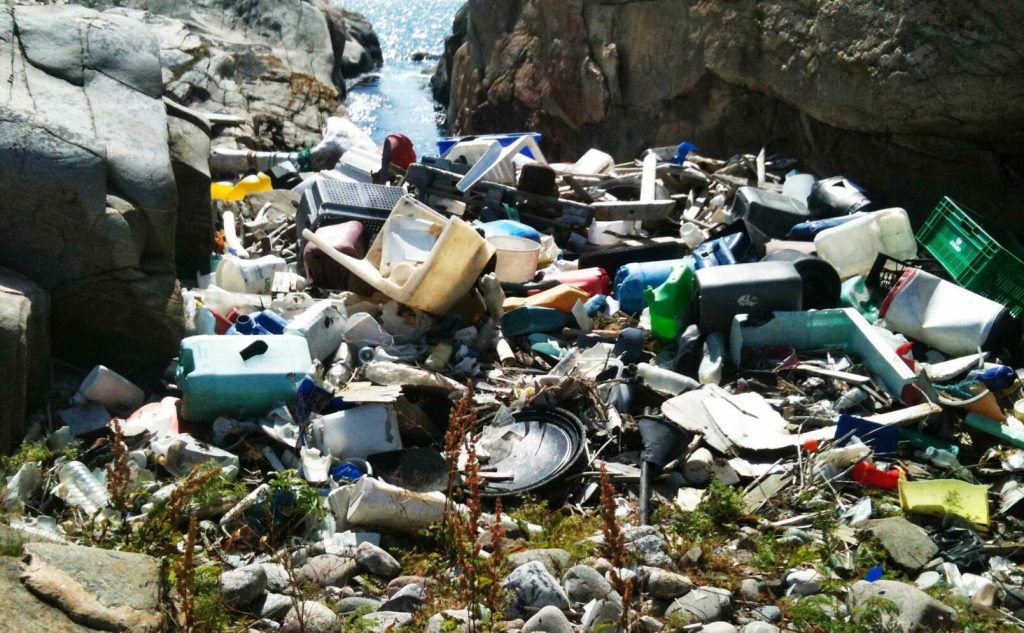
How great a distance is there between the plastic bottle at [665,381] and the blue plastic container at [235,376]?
1670 mm

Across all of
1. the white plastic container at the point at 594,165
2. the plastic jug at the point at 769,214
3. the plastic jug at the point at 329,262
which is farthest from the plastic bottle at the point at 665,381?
the white plastic container at the point at 594,165

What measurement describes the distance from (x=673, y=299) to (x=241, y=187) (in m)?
4.33

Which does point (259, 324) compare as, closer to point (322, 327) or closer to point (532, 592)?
point (322, 327)

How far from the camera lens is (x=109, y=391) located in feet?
15.9

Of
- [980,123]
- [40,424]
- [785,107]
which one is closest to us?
[40,424]

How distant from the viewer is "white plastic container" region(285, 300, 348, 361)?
539cm

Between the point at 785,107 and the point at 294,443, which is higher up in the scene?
the point at 785,107

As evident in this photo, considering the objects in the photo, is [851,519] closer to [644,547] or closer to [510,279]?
[644,547]

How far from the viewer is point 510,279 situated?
6.55m

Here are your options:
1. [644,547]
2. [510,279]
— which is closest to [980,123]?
[510,279]

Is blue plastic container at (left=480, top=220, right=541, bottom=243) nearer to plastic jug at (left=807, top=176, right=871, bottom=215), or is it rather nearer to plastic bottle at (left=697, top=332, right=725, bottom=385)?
plastic bottle at (left=697, top=332, right=725, bottom=385)

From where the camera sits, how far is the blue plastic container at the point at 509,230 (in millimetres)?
6771

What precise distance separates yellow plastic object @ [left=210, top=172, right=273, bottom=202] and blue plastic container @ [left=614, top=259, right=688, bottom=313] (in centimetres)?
350

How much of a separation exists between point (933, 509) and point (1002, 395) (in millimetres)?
1164
